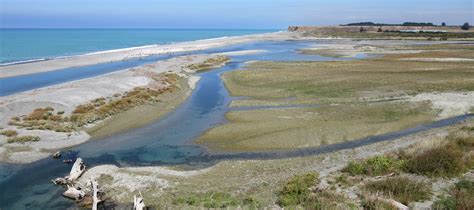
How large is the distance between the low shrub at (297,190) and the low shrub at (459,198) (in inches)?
166

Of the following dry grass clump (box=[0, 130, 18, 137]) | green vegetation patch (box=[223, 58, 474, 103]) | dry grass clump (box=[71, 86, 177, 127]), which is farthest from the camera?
green vegetation patch (box=[223, 58, 474, 103])

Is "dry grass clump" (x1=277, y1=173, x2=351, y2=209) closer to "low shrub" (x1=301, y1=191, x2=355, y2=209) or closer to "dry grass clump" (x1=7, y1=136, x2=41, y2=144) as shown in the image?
"low shrub" (x1=301, y1=191, x2=355, y2=209)

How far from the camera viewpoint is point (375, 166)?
647 inches

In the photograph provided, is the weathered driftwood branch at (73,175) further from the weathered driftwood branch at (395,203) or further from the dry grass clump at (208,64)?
the dry grass clump at (208,64)

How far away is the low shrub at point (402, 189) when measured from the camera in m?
13.5

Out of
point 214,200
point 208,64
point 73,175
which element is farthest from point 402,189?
point 208,64

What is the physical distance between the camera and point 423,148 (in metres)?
18.0

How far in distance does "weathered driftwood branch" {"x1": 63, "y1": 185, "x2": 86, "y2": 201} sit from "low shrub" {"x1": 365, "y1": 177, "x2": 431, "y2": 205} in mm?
10897

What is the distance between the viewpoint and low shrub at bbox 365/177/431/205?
44.4 feet

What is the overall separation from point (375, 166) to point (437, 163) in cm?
236

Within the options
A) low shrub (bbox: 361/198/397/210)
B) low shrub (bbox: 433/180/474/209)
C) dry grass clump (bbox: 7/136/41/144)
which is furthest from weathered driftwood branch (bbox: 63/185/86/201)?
low shrub (bbox: 433/180/474/209)

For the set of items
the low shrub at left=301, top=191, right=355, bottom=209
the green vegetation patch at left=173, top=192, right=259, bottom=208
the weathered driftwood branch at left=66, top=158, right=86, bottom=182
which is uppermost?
the low shrub at left=301, top=191, right=355, bottom=209

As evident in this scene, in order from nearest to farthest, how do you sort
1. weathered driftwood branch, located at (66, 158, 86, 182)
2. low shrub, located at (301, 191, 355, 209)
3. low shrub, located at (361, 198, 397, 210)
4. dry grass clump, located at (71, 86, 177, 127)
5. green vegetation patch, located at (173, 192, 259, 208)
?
low shrub, located at (361, 198, 397, 210)
low shrub, located at (301, 191, 355, 209)
green vegetation patch, located at (173, 192, 259, 208)
weathered driftwood branch, located at (66, 158, 86, 182)
dry grass clump, located at (71, 86, 177, 127)

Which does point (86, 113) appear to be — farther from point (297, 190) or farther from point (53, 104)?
point (297, 190)
